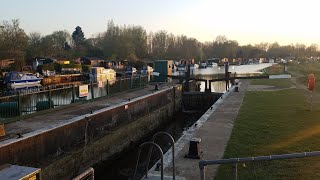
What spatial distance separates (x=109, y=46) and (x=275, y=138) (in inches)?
3928

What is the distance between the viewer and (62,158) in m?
13.9

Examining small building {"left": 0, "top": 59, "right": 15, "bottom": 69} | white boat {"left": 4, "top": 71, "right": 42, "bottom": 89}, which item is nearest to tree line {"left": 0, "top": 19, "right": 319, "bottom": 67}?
small building {"left": 0, "top": 59, "right": 15, "bottom": 69}

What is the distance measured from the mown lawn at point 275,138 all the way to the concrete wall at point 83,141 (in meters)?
6.36

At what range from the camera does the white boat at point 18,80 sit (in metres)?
47.3

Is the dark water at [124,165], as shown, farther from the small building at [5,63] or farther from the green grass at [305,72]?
the small building at [5,63]

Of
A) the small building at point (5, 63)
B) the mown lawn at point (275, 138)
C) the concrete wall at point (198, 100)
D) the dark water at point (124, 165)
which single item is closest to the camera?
the mown lawn at point (275, 138)

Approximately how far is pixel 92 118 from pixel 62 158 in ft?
10.0

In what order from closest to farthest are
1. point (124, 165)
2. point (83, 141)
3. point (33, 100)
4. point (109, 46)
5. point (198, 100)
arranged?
point (83, 141), point (124, 165), point (33, 100), point (198, 100), point (109, 46)

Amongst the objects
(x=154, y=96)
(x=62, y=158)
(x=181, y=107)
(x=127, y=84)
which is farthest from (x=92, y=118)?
(x=181, y=107)

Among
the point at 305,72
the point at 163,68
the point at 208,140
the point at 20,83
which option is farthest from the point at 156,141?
the point at 305,72

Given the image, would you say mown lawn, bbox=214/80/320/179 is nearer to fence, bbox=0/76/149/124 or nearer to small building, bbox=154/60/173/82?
fence, bbox=0/76/149/124

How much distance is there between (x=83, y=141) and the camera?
15.7 m

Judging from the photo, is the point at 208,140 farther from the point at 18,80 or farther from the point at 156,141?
the point at 18,80

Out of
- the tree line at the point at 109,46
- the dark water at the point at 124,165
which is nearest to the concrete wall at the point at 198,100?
the dark water at the point at 124,165
